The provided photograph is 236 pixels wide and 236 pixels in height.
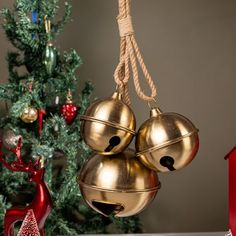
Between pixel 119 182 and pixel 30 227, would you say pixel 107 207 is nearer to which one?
pixel 119 182

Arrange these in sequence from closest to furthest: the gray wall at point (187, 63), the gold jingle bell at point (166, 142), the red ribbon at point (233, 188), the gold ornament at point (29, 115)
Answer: the gold jingle bell at point (166, 142)
the red ribbon at point (233, 188)
the gold ornament at point (29, 115)
the gray wall at point (187, 63)

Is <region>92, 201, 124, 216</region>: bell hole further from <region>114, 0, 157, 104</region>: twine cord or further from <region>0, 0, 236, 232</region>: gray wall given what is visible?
<region>0, 0, 236, 232</region>: gray wall

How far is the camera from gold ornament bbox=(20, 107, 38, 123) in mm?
1369

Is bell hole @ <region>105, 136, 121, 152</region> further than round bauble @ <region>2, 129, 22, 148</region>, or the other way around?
round bauble @ <region>2, 129, 22, 148</region>

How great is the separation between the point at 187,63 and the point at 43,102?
62cm

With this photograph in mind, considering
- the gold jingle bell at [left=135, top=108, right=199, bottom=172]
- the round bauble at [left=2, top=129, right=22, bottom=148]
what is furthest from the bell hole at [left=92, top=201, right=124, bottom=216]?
the round bauble at [left=2, top=129, right=22, bottom=148]

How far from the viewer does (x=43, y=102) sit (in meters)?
1.44

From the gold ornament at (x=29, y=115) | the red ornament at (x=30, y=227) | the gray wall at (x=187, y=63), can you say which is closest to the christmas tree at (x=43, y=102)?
the gold ornament at (x=29, y=115)

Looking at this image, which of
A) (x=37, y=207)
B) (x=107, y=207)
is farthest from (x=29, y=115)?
(x=107, y=207)

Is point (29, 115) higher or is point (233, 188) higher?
point (29, 115)

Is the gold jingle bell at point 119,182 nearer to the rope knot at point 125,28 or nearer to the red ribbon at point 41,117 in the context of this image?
the rope knot at point 125,28

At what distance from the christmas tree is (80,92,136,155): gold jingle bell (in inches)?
24.3

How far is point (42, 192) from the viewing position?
98cm

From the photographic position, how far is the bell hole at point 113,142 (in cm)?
71
